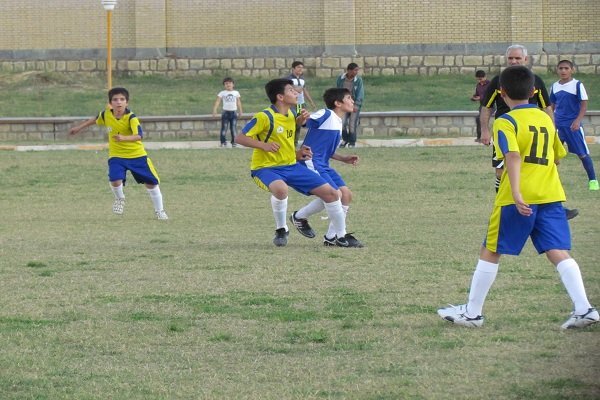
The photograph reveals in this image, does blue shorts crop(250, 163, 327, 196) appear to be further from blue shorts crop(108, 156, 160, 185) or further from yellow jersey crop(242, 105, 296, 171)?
blue shorts crop(108, 156, 160, 185)

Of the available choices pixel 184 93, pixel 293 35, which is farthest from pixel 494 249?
pixel 293 35

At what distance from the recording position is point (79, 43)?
1535 inches

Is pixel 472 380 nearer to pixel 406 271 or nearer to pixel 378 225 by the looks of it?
pixel 406 271

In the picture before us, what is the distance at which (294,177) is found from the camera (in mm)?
11453

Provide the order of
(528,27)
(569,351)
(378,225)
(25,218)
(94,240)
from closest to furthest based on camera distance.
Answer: (569,351) → (94,240) → (378,225) → (25,218) → (528,27)

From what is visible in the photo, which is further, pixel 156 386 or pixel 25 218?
pixel 25 218

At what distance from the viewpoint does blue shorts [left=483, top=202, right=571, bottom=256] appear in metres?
7.23

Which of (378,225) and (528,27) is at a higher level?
(528,27)

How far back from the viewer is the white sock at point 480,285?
731 centimetres

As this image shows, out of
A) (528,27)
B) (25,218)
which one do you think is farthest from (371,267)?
(528,27)

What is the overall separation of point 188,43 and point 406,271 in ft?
98.2

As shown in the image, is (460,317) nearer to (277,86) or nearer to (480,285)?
(480,285)

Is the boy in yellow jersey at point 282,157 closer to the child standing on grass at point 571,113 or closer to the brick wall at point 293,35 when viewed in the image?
the child standing on grass at point 571,113

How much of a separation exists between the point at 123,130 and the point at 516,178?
835 centimetres
